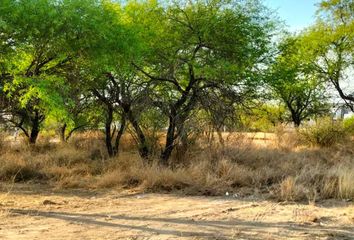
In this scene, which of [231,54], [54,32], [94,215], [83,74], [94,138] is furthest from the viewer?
[94,138]

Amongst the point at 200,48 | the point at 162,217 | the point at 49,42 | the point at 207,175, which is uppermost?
the point at 200,48

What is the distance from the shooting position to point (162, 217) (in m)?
8.63

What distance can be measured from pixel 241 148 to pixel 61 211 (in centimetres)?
994

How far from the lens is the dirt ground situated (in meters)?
7.30

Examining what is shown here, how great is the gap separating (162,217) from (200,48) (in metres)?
8.64

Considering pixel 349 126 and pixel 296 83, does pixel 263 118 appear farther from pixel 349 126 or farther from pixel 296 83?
pixel 296 83

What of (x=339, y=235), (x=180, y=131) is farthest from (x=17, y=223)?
(x=180, y=131)

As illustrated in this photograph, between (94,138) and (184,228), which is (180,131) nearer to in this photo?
(184,228)

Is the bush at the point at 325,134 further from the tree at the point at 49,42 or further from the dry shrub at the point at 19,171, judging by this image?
the tree at the point at 49,42

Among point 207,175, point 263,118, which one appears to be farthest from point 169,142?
point 263,118

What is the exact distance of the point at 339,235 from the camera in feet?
24.8

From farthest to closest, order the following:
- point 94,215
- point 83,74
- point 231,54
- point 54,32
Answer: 1. point 231,54
2. point 83,74
3. point 54,32
4. point 94,215

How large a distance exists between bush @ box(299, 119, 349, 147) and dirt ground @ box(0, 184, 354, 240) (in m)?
16.0

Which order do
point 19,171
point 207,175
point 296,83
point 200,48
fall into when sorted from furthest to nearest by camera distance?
1. point 296,83
2. point 200,48
3. point 19,171
4. point 207,175
